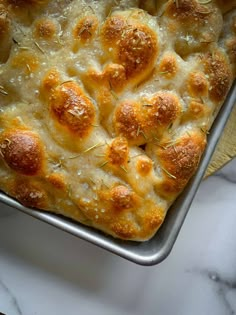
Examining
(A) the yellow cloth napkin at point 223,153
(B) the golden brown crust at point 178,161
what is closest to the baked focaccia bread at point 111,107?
(B) the golden brown crust at point 178,161

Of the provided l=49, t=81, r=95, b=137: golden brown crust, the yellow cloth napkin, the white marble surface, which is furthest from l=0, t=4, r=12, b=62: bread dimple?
the yellow cloth napkin

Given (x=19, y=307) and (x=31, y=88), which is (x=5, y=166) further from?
(x=19, y=307)

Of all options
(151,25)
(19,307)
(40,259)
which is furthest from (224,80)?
(19,307)

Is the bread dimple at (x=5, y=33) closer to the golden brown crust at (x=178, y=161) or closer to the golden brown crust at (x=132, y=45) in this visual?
the golden brown crust at (x=132, y=45)

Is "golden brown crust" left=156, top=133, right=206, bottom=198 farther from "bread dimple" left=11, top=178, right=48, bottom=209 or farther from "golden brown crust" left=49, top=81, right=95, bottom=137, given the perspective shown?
"bread dimple" left=11, top=178, right=48, bottom=209

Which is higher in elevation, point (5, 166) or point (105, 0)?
point (105, 0)

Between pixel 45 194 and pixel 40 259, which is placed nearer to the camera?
pixel 45 194
